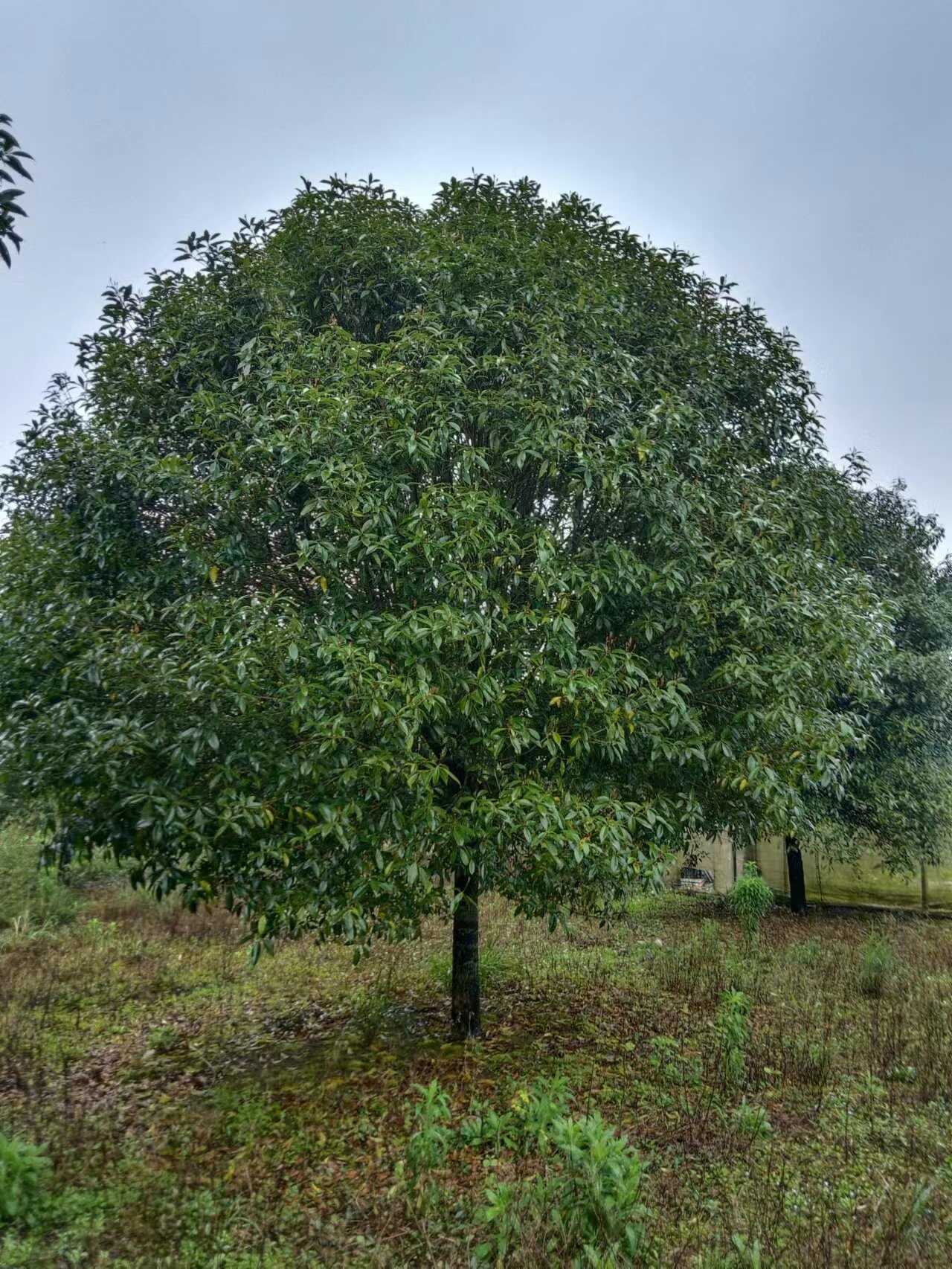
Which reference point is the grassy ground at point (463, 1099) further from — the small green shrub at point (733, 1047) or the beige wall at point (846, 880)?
the beige wall at point (846, 880)

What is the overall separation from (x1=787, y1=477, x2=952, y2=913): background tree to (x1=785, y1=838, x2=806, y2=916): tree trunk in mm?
1848

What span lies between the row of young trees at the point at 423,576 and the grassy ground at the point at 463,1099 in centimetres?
130

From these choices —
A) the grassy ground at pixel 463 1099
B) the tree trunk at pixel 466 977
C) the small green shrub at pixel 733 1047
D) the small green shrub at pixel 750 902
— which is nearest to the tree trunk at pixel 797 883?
the small green shrub at pixel 750 902

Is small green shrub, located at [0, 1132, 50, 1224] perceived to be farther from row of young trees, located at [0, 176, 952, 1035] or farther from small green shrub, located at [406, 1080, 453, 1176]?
small green shrub, located at [406, 1080, 453, 1176]

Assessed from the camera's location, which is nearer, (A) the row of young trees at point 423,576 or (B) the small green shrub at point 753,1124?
(A) the row of young trees at point 423,576

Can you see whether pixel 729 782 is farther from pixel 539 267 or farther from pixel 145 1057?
pixel 145 1057

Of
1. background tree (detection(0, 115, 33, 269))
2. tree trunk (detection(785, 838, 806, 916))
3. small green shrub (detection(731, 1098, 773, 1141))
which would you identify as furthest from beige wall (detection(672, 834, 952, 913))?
background tree (detection(0, 115, 33, 269))

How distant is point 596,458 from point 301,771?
Result: 2.94 metres

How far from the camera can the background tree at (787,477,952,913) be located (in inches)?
453

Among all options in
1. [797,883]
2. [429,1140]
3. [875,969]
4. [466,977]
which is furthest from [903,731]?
[429,1140]

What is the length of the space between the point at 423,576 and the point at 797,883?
1271cm

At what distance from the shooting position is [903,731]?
11523mm

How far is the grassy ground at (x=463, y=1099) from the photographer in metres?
3.83

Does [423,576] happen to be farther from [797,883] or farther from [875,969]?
[797,883]
